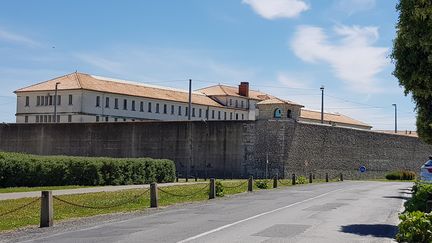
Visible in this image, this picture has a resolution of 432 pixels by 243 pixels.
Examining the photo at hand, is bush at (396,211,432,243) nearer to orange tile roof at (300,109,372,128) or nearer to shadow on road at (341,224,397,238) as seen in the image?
shadow on road at (341,224,397,238)

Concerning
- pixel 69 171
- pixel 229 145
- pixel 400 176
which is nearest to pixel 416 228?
pixel 69 171

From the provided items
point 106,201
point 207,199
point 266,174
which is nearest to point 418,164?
point 266,174

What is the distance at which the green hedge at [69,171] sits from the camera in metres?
31.0

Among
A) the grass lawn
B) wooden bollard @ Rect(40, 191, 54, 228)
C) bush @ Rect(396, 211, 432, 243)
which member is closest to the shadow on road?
bush @ Rect(396, 211, 432, 243)

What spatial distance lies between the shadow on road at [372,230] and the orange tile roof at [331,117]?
91.4 metres

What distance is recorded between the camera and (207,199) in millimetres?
25828

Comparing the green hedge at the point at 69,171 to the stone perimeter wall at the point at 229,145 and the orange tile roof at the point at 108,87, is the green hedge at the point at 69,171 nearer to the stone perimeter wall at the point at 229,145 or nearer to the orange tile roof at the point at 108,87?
the stone perimeter wall at the point at 229,145

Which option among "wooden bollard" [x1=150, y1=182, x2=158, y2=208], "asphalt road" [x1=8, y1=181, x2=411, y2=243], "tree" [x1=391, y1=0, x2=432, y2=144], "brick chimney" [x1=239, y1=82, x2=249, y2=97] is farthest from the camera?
"brick chimney" [x1=239, y1=82, x2=249, y2=97]

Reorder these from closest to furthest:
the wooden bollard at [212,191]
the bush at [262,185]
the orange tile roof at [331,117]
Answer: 1. the wooden bollard at [212,191]
2. the bush at [262,185]
3. the orange tile roof at [331,117]

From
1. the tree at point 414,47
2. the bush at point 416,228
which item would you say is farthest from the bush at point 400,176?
the bush at point 416,228

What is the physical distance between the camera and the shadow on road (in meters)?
13.7

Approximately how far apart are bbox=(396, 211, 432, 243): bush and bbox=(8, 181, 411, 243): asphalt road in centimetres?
145

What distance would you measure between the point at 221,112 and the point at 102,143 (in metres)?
53.5

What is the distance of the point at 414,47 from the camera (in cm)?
1465
